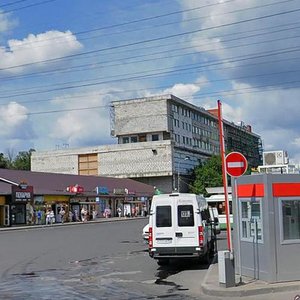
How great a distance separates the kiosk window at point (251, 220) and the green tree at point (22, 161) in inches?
5245

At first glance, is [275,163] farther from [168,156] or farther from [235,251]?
[168,156]

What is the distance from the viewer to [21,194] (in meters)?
59.4

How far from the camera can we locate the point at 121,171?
397ft

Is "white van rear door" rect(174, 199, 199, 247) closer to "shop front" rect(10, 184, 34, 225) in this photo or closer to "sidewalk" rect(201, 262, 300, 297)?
"sidewalk" rect(201, 262, 300, 297)

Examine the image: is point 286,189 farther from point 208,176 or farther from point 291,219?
point 208,176

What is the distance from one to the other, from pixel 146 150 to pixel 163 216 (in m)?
99.8

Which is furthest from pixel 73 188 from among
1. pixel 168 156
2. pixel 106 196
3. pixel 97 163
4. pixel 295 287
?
pixel 295 287

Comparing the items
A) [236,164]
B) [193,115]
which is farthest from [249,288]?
[193,115]

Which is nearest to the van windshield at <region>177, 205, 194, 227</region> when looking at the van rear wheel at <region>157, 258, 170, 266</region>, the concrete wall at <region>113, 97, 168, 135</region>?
the van rear wheel at <region>157, 258, 170, 266</region>

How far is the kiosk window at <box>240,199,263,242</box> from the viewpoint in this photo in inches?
522

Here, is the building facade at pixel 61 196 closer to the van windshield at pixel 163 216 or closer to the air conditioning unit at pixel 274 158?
the van windshield at pixel 163 216

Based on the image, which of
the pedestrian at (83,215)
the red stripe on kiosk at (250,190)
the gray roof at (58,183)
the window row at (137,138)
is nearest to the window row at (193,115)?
the window row at (137,138)

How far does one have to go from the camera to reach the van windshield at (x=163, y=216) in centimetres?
1773

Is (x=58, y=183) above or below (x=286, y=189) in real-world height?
above
